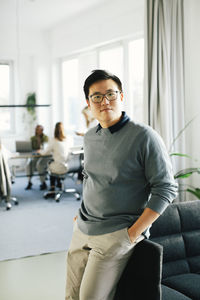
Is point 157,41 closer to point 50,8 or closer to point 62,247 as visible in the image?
point 62,247

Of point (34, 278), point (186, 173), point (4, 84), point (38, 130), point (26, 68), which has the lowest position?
point (34, 278)

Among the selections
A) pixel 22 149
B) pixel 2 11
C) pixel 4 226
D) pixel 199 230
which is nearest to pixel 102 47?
pixel 2 11

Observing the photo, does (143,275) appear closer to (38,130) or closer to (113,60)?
(38,130)

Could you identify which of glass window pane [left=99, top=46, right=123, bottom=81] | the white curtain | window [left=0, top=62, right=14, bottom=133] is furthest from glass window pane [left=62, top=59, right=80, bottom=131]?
the white curtain

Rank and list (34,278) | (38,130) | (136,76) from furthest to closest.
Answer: (38,130) < (136,76) < (34,278)

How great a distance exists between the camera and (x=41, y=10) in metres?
7.03

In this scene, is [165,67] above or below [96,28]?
below

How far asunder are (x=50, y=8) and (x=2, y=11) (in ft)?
3.11

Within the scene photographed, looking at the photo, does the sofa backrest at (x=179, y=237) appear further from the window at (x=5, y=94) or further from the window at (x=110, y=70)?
the window at (x=5, y=94)

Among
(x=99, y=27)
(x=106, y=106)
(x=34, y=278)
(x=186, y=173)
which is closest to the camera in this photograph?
(x=106, y=106)

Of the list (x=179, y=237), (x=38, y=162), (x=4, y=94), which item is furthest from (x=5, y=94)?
(x=179, y=237)

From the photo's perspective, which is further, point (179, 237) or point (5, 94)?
point (5, 94)

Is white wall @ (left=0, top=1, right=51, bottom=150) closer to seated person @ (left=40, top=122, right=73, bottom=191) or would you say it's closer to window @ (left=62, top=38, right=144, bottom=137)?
window @ (left=62, top=38, right=144, bottom=137)

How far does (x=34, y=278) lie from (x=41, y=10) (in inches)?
216
